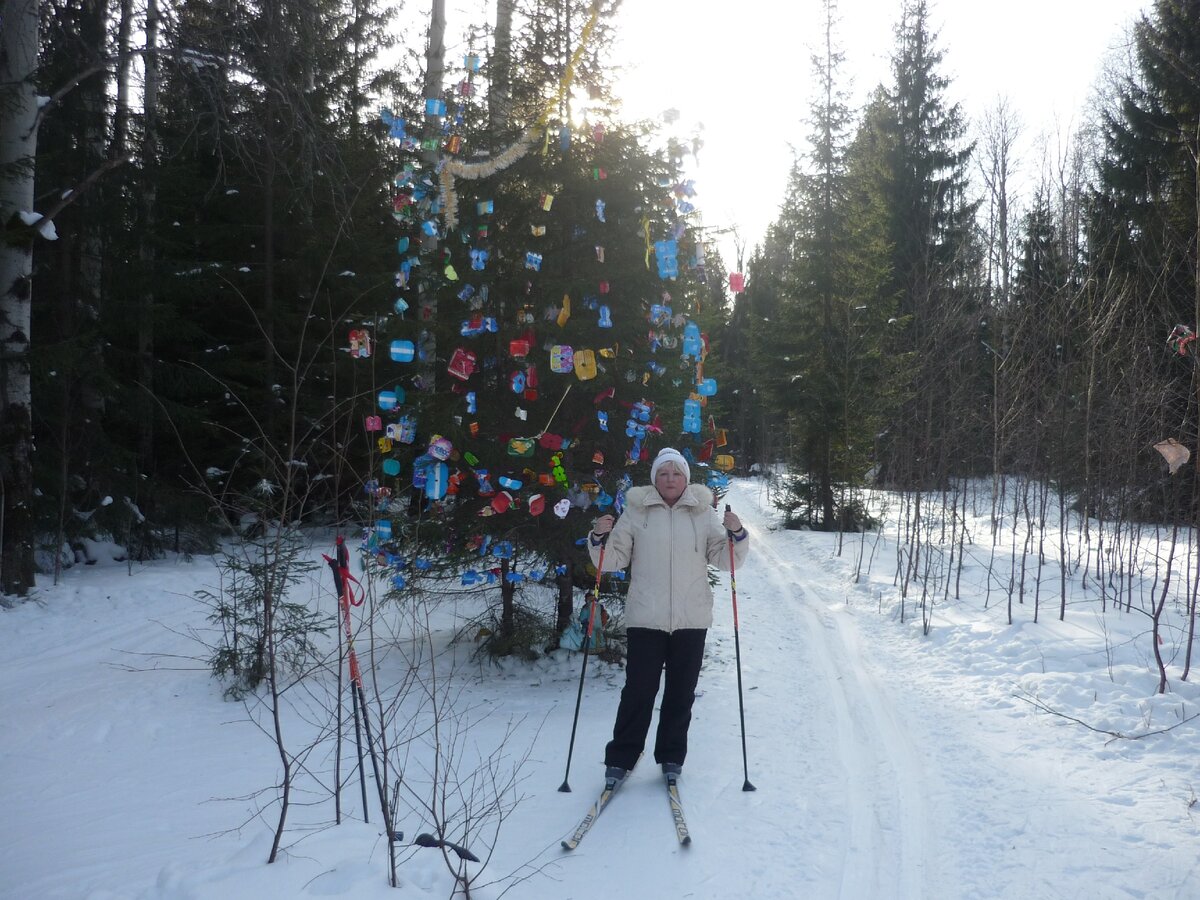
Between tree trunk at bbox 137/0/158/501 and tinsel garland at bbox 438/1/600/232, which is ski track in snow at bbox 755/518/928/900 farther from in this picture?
tree trunk at bbox 137/0/158/501

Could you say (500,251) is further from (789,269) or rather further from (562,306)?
(789,269)

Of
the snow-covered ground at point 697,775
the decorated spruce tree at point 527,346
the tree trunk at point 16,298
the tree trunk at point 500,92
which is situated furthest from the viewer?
the tree trunk at point 16,298

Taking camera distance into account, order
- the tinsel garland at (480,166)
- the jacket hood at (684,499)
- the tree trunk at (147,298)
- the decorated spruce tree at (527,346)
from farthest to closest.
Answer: the tree trunk at (147,298) < the tinsel garland at (480,166) < the decorated spruce tree at (527,346) < the jacket hood at (684,499)

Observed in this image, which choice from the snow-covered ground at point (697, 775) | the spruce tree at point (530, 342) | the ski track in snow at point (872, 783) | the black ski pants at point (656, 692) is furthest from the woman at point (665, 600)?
the spruce tree at point (530, 342)

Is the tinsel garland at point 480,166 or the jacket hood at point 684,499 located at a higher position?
the tinsel garland at point 480,166

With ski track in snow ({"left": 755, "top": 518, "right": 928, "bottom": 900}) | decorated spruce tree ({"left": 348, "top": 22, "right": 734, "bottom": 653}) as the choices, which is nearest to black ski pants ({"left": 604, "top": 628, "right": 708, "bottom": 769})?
ski track in snow ({"left": 755, "top": 518, "right": 928, "bottom": 900})

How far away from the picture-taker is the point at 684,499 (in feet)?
16.0

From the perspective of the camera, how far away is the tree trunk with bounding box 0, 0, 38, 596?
8898 mm

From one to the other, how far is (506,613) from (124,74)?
7825 millimetres

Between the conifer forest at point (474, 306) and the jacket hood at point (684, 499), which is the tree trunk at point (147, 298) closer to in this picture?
the conifer forest at point (474, 306)

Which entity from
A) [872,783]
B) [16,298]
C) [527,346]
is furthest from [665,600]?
→ [16,298]

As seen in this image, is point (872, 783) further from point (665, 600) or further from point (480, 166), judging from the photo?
point (480, 166)

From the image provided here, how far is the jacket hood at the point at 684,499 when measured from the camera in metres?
4.88

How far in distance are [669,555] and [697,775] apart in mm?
1450
